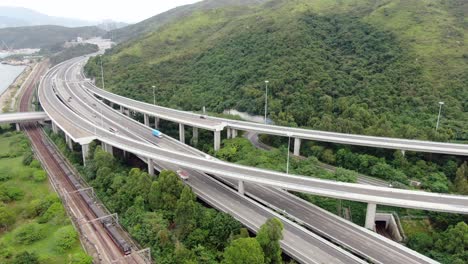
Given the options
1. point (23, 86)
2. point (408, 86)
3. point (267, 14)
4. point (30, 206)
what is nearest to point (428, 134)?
point (408, 86)

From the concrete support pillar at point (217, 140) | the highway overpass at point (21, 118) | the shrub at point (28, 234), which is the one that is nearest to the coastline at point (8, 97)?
the highway overpass at point (21, 118)

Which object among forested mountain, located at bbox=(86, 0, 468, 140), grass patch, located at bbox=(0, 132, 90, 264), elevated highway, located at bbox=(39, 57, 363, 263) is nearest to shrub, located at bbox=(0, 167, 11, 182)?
grass patch, located at bbox=(0, 132, 90, 264)

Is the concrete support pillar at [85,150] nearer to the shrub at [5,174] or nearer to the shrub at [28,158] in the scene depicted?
the shrub at [28,158]

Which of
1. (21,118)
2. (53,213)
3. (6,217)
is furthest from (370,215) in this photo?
(21,118)

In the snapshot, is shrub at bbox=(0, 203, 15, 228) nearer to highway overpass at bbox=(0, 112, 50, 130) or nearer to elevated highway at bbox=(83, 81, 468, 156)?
elevated highway at bbox=(83, 81, 468, 156)

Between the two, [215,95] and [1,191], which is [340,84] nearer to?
[215,95]

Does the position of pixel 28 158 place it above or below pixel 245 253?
below

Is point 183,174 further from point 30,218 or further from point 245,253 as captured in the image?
point 245,253
